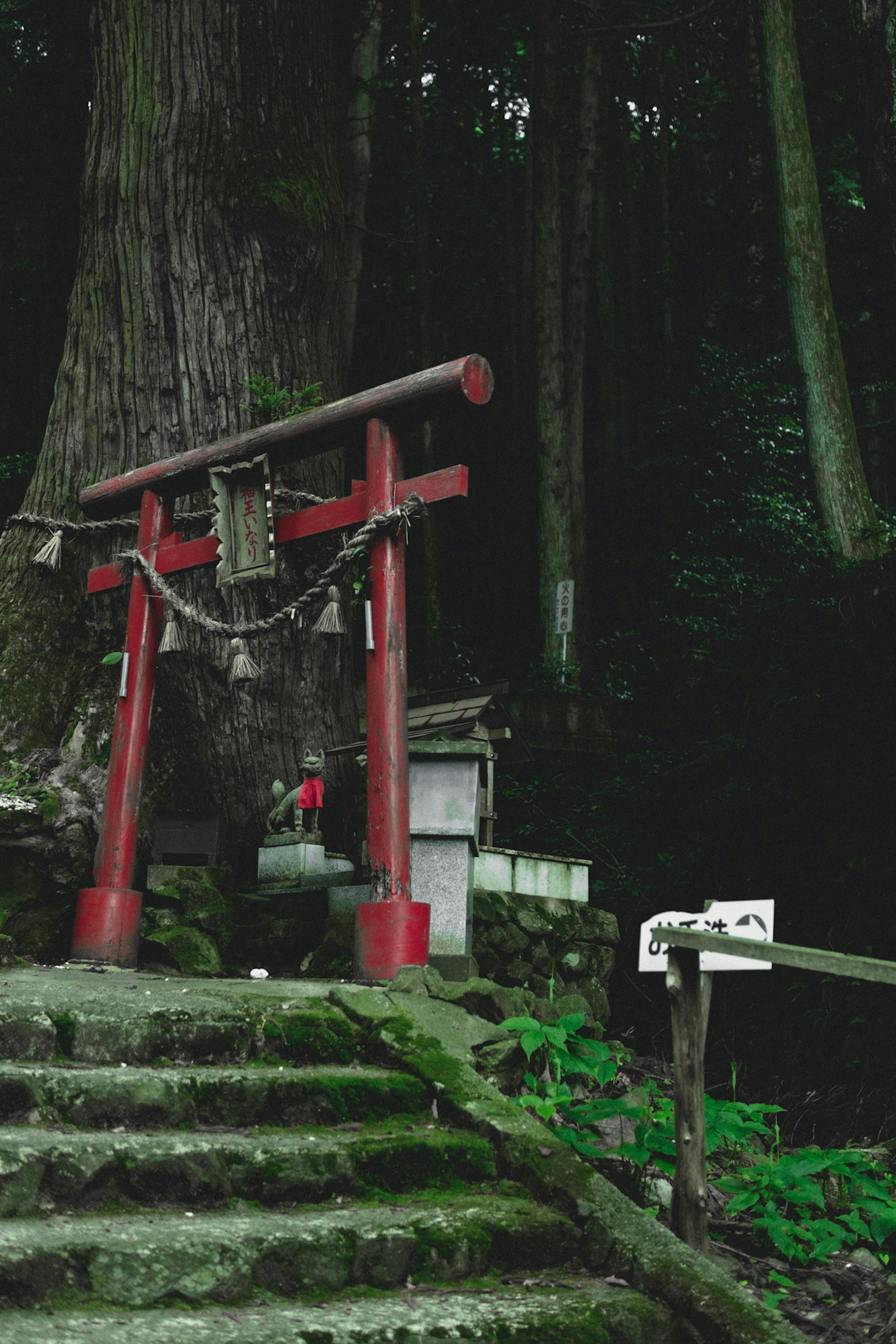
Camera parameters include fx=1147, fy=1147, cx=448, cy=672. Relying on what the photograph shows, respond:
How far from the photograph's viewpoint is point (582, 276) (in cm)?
1427

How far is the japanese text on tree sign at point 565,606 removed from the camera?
12.4 metres

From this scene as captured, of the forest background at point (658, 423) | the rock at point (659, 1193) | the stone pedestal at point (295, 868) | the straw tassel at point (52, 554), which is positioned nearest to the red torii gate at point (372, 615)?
the straw tassel at point (52, 554)

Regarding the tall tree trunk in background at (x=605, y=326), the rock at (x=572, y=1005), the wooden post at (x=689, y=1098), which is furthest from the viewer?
the tall tree trunk in background at (x=605, y=326)

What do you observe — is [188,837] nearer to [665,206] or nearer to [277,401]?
[277,401]

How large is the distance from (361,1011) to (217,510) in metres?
2.72

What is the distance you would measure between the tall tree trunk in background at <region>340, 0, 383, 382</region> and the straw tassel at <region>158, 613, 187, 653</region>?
6.95 metres

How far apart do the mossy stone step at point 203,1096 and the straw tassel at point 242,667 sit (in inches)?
94.7

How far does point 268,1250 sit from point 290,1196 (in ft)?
1.08

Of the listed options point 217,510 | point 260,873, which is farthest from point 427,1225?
point 217,510

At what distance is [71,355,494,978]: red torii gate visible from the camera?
4.71 m

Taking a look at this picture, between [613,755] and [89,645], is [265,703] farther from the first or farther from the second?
[613,755]

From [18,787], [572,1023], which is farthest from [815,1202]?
[18,787]

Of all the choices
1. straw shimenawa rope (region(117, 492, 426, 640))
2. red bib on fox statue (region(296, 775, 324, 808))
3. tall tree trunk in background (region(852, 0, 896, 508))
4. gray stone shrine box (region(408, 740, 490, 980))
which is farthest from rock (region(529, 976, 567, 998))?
tall tree trunk in background (region(852, 0, 896, 508))

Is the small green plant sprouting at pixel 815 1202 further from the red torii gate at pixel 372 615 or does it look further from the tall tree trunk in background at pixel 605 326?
the tall tree trunk in background at pixel 605 326
